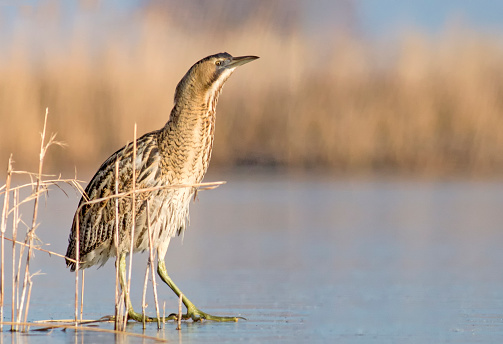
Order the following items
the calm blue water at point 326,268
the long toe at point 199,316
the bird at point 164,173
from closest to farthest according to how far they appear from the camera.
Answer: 1. the calm blue water at point 326,268
2. the long toe at point 199,316
3. the bird at point 164,173

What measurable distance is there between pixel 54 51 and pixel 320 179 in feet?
11.6

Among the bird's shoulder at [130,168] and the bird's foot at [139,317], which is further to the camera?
the bird's shoulder at [130,168]

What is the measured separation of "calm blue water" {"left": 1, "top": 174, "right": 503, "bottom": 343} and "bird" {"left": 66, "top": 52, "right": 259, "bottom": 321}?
1.13 ft

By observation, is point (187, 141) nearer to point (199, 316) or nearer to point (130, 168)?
point (130, 168)

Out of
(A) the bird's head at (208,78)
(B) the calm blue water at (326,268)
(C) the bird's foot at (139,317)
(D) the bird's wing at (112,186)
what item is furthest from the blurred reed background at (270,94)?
(C) the bird's foot at (139,317)

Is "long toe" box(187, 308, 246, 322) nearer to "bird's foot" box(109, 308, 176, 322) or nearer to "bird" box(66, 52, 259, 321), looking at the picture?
"bird's foot" box(109, 308, 176, 322)

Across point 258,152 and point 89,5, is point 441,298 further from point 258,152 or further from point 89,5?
point 89,5

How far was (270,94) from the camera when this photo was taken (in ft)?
41.5

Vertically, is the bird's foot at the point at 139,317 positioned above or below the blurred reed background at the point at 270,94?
below

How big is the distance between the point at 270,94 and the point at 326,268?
618 cm

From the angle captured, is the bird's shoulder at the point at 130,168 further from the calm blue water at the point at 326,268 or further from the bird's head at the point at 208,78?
the calm blue water at the point at 326,268

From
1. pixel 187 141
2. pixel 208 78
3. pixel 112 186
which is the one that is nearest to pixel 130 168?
pixel 112 186

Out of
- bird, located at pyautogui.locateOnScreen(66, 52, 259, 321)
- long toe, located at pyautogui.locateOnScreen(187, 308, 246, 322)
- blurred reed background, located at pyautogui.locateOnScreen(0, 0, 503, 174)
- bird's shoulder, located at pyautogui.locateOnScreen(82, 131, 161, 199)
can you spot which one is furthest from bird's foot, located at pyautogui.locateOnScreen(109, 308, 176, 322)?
blurred reed background, located at pyautogui.locateOnScreen(0, 0, 503, 174)

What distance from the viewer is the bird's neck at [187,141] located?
5.40m
